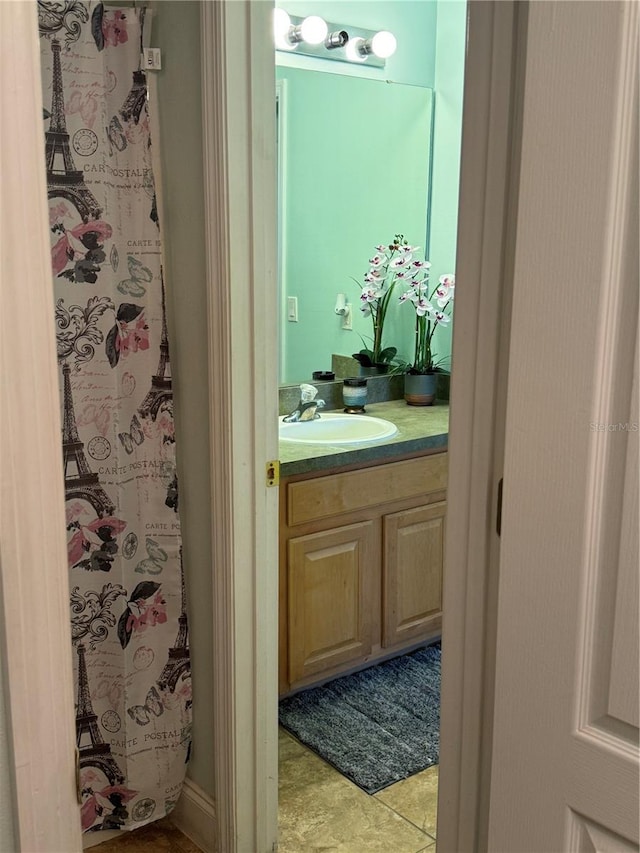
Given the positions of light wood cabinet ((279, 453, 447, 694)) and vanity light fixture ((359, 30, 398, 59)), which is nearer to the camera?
light wood cabinet ((279, 453, 447, 694))

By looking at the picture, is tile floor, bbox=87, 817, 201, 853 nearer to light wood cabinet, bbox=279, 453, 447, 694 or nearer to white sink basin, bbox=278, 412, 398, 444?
light wood cabinet, bbox=279, 453, 447, 694

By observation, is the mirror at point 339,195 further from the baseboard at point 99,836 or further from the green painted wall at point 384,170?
the baseboard at point 99,836

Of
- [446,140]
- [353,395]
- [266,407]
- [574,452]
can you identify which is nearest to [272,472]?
Result: [266,407]

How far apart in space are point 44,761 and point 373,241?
8.96 ft

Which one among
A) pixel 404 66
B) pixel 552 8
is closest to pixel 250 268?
pixel 552 8

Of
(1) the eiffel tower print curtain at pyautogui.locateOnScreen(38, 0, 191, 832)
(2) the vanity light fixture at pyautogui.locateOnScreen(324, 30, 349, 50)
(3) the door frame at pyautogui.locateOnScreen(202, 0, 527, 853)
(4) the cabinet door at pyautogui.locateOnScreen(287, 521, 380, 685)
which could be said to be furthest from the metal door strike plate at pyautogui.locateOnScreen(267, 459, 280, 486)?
(2) the vanity light fixture at pyautogui.locateOnScreen(324, 30, 349, 50)

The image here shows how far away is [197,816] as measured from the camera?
7.32 feet

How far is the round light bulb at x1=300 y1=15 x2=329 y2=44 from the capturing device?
119 inches

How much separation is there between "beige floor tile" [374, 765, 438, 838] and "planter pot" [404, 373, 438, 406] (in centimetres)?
135

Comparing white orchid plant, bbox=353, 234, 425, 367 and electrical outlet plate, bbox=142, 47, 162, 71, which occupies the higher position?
electrical outlet plate, bbox=142, 47, 162, 71

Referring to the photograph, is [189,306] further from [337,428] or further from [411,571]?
[411,571]

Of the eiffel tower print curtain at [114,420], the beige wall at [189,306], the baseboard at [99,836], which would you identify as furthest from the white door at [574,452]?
the baseboard at [99,836]

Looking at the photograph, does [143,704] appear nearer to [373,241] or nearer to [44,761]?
[44,761]

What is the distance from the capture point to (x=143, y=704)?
2184 millimetres
